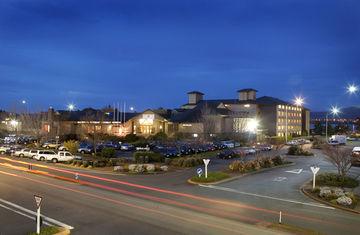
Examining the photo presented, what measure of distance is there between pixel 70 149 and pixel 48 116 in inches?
1302

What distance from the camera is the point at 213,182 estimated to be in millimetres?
31797

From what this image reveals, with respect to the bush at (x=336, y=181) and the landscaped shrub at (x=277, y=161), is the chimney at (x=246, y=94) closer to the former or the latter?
the landscaped shrub at (x=277, y=161)

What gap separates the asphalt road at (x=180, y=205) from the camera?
18.4 metres

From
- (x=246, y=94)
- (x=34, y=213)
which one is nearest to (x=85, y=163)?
(x=34, y=213)

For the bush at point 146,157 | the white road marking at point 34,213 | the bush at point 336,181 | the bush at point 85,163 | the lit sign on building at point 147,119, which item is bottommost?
the white road marking at point 34,213

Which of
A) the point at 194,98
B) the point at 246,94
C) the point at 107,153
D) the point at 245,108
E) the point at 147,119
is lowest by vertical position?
the point at 107,153

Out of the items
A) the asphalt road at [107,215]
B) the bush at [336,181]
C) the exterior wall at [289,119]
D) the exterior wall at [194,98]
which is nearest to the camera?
the asphalt road at [107,215]

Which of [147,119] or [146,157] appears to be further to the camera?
[147,119]

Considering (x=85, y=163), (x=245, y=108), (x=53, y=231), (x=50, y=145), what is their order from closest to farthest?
1. (x=53, y=231)
2. (x=85, y=163)
3. (x=50, y=145)
4. (x=245, y=108)

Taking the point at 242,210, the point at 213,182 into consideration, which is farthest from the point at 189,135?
the point at 242,210

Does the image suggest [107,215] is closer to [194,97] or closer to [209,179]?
[209,179]

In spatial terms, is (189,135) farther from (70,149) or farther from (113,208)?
(113,208)

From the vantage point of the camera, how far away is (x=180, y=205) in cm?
2283

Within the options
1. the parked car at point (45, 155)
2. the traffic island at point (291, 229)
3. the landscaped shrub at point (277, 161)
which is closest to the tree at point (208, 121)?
the parked car at point (45, 155)
